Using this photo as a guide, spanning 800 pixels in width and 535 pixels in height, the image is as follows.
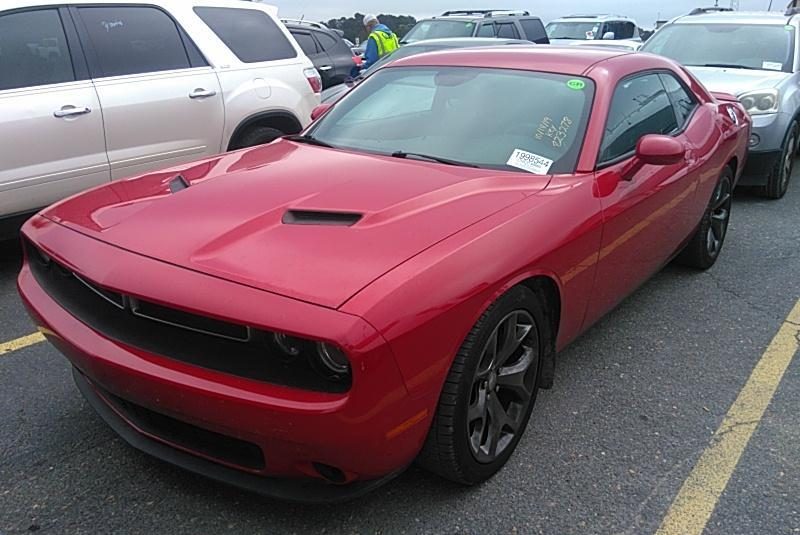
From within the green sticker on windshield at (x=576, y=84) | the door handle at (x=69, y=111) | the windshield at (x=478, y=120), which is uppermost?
the green sticker on windshield at (x=576, y=84)

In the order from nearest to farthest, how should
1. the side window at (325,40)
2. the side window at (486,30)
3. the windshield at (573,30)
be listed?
the side window at (325,40), the side window at (486,30), the windshield at (573,30)

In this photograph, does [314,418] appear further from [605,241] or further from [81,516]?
[605,241]

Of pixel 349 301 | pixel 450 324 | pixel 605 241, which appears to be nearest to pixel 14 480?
pixel 349 301

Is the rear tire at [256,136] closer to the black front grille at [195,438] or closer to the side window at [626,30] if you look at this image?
the black front grille at [195,438]

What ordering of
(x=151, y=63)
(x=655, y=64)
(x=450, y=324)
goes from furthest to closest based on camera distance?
1. (x=151, y=63)
2. (x=655, y=64)
3. (x=450, y=324)

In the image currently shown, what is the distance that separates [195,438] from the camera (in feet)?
7.25

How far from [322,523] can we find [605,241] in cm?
158

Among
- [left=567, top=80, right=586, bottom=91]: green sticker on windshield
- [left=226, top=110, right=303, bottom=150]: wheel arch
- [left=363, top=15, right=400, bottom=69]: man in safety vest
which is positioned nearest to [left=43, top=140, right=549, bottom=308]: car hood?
[left=567, top=80, right=586, bottom=91]: green sticker on windshield

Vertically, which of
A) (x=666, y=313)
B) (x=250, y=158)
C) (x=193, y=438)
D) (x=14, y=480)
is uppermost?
(x=250, y=158)

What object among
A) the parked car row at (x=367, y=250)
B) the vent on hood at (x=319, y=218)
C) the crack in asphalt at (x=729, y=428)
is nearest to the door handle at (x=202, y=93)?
the parked car row at (x=367, y=250)

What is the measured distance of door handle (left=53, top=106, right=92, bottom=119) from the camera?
437cm

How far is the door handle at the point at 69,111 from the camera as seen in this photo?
14.3ft

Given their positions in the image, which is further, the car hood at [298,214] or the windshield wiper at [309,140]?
the windshield wiper at [309,140]

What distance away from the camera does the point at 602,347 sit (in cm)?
358
